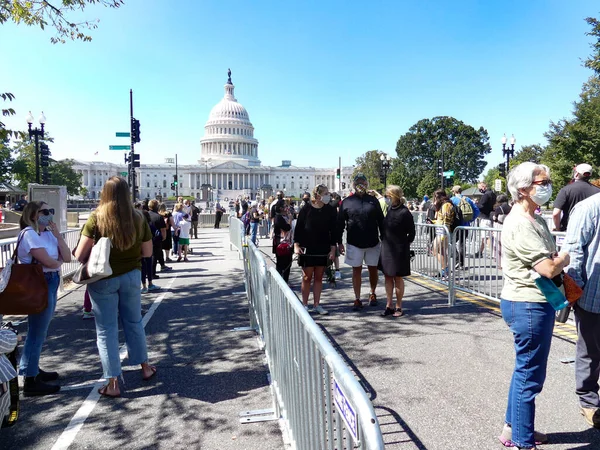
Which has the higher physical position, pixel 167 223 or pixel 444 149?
pixel 444 149

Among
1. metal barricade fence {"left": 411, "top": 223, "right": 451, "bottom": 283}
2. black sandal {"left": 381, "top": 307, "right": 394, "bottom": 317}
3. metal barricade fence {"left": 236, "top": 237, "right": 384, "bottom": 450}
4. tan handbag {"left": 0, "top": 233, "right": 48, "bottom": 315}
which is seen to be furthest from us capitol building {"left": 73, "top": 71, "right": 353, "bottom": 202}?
metal barricade fence {"left": 236, "top": 237, "right": 384, "bottom": 450}

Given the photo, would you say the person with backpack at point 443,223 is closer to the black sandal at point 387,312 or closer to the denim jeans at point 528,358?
the black sandal at point 387,312

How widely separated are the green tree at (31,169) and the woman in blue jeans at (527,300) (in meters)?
35.8

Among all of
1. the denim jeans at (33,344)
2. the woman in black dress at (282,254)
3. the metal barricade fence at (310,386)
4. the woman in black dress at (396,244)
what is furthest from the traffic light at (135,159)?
the metal barricade fence at (310,386)

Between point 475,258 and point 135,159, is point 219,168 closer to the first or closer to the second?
point 135,159

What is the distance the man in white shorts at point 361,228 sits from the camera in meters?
7.08

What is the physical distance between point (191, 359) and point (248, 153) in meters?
147

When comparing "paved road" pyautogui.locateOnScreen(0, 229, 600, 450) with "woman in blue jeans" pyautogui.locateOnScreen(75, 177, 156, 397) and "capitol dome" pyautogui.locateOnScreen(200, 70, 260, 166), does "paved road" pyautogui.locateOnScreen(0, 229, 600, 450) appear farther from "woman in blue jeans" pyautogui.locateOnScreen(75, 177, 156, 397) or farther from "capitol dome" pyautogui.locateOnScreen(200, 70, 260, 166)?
"capitol dome" pyautogui.locateOnScreen(200, 70, 260, 166)

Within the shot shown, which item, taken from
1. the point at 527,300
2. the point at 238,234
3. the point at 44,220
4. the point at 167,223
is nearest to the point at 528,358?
the point at 527,300

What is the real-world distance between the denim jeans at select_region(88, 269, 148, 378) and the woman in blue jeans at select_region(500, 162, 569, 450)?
3.33m

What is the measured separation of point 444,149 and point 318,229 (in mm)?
78700

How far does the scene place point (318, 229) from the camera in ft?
23.0

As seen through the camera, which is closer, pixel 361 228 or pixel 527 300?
pixel 527 300

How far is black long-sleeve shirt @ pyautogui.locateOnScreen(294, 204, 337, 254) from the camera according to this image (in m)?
7.00
